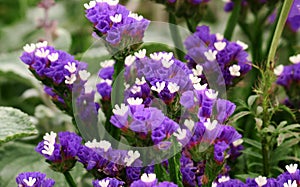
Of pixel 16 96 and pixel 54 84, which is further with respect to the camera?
pixel 16 96

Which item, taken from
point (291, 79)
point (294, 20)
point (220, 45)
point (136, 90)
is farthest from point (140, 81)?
point (294, 20)

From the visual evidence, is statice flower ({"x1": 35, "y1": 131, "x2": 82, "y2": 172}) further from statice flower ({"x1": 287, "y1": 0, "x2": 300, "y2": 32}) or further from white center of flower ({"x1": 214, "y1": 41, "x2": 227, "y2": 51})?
statice flower ({"x1": 287, "y1": 0, "x2": 300, "y2": 32})

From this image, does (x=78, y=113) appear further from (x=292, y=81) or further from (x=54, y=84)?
(x=292, y=81)

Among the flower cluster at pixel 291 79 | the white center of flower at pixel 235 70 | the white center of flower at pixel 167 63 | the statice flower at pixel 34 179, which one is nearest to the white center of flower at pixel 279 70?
the flower cluster at pixel 291 79

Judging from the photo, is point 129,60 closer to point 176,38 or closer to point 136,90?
point 136,90

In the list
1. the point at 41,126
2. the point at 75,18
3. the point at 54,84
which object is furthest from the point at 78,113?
the point at 75,18

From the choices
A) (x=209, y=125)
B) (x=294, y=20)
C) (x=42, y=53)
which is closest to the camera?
(x=209, y=125)
